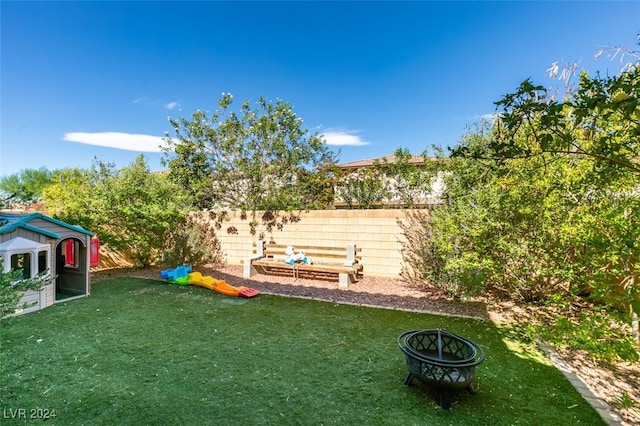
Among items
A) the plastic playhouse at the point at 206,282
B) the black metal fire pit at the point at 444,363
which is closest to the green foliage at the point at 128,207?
the plastic playhouse at the point at 206,282

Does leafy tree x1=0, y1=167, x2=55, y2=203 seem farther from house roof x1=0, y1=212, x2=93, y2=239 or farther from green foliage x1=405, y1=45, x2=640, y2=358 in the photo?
green foliage x1=405, y1=45, x2=640, y2=358

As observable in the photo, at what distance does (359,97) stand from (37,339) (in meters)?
13.2

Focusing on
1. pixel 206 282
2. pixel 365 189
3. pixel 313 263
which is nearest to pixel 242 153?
pixel 365 189

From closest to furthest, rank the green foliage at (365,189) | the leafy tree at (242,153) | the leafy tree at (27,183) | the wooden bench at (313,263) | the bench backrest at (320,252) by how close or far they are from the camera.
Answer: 1. the wooden bench at (313,263)
2. the bench backrest at (320,252)
3. the green foliage at (365,189)
4. the leafy tree at (242,153)
5. the leafy tree at (27,183)

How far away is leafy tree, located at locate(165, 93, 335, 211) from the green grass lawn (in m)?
5.90

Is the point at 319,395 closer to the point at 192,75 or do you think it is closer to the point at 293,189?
the point at 293,189

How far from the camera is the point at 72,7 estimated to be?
6.07 meters

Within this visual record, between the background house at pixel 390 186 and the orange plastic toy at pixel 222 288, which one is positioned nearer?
the orange plastic toy at pixel 222 288

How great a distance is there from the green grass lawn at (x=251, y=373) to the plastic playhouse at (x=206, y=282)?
3.77 feet

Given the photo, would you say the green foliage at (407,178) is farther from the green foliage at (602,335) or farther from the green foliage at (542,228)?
the green foliage at (602,335)

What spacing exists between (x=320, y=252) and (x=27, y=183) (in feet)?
93.0

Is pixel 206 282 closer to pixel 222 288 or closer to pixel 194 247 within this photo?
pixel 222 288

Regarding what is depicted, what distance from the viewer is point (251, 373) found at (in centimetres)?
342

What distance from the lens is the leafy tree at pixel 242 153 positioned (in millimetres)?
10679
